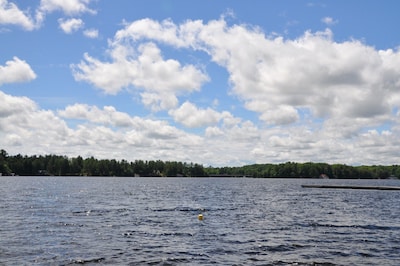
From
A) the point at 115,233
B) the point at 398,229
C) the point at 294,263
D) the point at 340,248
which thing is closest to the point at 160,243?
the point at 115,233

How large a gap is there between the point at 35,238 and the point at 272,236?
70.4 ft

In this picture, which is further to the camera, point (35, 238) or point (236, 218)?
point (236, 218)

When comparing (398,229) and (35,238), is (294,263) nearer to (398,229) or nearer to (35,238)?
(35,238)

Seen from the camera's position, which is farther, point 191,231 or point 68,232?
point 191,231

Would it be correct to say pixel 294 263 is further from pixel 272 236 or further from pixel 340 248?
pixel 272 236

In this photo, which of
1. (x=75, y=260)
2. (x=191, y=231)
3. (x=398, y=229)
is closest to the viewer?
(x=75, y=260)

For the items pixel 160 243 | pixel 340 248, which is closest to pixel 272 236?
pixel 340 248

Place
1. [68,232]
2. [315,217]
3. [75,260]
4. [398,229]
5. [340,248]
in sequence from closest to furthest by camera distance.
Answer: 1. [75,260]
2. [340,248]
3. [68,232]
4. [398,229]
5. [315,217]

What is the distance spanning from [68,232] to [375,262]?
26.9m

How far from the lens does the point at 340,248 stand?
36.1 m

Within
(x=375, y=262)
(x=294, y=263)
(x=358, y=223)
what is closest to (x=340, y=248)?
(x=375, y=262)

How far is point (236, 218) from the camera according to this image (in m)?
56.4

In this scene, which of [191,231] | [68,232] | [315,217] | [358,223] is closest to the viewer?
[68,232]

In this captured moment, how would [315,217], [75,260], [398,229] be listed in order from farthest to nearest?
[315,217], [398,229], [75,260]
